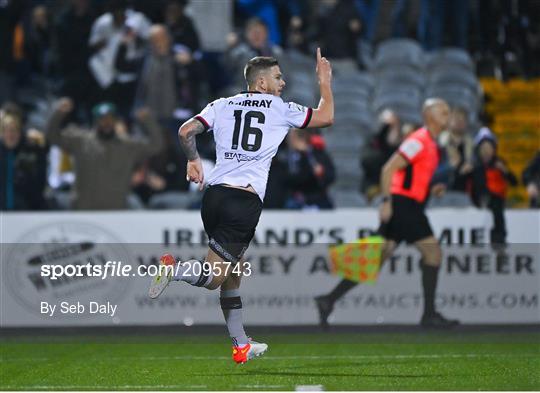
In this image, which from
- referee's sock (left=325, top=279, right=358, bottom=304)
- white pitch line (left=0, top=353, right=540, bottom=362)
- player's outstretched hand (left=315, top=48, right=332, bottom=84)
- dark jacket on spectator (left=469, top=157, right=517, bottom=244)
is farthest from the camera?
dark jacket on spectator (left=469, top=157, right=517, bottom=244)

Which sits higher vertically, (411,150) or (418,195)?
(411,150)

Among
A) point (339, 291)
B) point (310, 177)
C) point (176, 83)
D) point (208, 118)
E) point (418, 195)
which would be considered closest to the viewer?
point (208, 118)

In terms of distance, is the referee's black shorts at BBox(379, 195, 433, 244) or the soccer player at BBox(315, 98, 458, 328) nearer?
the soccer player at BBox(315, 98, 458, 328)

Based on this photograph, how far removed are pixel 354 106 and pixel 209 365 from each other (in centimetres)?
932

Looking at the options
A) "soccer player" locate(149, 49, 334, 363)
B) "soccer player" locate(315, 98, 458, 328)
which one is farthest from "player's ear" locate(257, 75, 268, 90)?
"soccer player" locate(315, 98, 458, 328)

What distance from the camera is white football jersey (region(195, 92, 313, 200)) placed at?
10266 mm

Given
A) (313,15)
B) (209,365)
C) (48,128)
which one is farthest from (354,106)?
(209,365)

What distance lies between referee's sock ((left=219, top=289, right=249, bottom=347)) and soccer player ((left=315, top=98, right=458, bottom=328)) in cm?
409

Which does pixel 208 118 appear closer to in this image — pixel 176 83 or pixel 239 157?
pixel 239 157

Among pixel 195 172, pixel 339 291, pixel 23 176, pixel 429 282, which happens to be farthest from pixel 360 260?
pixel 195 172

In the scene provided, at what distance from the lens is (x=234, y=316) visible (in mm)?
10445

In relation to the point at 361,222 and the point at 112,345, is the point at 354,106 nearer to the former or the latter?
the point at 361,222

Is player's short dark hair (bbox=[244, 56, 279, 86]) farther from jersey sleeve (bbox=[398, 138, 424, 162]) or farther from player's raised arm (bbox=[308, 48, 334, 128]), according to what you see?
jersey sleeve (bbox=[398, 138, 424, 162])

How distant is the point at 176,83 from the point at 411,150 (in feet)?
16.7
